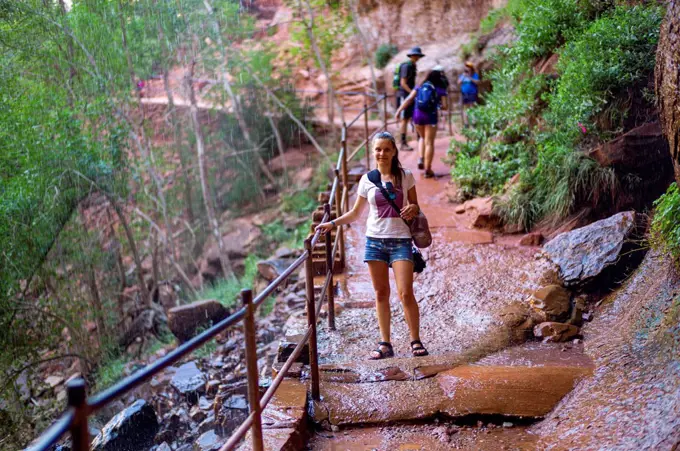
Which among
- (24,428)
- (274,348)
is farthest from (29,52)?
(274,348)

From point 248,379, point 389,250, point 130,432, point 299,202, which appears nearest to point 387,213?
point 389,250

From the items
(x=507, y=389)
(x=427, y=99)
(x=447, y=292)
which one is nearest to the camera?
(x=507, y=389)

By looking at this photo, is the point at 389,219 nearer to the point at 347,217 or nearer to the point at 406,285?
the point at 347,217

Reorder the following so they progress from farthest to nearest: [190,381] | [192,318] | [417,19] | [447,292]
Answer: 1. [417,19]
2. [192,318]
3. [190,381]
4. [447,292]

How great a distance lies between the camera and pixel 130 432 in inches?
308

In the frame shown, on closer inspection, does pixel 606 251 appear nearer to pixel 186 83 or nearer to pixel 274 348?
pixel 274 348

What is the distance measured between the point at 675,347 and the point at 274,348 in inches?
240

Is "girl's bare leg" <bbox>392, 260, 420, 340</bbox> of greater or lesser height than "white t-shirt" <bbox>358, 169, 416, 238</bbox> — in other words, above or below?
below

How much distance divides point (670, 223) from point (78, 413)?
180 inches

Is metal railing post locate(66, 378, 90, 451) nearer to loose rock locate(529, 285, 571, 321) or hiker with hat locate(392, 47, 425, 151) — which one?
loose rock locate(529, 285, 571, 321)

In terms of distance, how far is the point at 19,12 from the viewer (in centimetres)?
1297

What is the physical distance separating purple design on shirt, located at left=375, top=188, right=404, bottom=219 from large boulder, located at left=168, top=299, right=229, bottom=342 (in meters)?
8.45

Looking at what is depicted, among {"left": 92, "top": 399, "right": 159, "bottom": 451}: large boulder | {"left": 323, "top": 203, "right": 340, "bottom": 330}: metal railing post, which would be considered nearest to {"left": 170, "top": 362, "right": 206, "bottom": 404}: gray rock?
{"left": 92, "top": 399, "right": 159, "bottom": 451}: large boulder

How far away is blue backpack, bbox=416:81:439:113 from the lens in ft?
31.7
